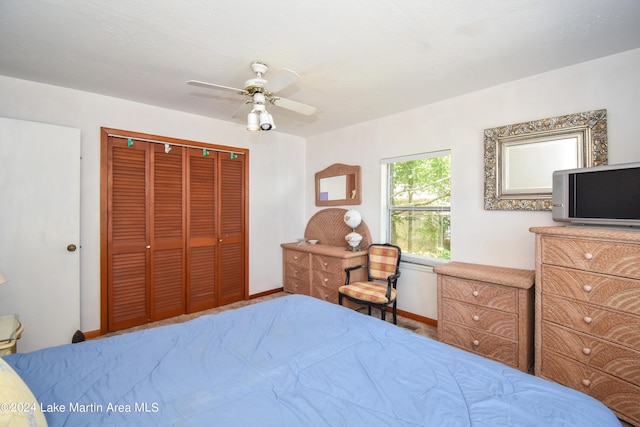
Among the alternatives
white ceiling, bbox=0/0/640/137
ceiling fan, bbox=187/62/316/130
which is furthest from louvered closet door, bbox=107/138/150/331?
ceiling fan, bbox=187/62/316/130

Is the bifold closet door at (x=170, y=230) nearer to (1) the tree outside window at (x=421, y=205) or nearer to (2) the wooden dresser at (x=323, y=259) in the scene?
(2) the wooden dresser at (x=323, y=259)

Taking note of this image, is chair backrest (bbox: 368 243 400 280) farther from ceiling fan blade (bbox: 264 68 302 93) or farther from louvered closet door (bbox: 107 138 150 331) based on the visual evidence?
louvered closet door (bbox: 107 138 150 331)

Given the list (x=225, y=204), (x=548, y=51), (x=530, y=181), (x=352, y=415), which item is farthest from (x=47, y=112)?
(x=530, y=181)

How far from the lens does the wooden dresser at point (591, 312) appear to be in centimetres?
173

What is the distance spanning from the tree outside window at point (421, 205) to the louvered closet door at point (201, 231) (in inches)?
93.1

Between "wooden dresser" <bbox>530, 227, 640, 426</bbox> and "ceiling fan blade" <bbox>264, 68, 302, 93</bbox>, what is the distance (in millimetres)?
2041

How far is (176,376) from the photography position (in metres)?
1.27

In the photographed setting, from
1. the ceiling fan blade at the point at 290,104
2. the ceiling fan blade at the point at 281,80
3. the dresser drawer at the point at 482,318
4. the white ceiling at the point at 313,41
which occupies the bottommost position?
the dresser drawer at the point at 482,318

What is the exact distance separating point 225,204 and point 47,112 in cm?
197

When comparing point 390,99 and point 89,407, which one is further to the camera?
point 390,99

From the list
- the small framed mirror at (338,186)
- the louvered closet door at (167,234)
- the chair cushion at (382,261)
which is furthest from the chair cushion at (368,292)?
the louvered closet door at (167,234)

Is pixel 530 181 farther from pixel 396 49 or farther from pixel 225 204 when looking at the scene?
pixel 225 204

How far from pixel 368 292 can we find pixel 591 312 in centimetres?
174

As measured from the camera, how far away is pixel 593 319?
1.86 meters
